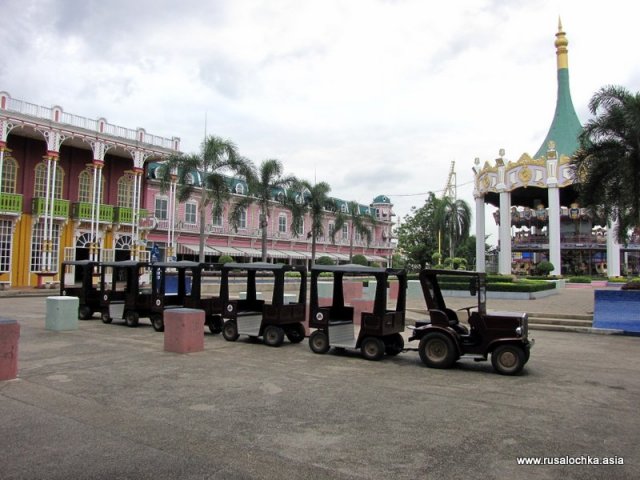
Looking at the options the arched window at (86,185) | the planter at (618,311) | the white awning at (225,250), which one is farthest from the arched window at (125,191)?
the planter at (618,311)

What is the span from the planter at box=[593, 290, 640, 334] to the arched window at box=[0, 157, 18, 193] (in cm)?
3105

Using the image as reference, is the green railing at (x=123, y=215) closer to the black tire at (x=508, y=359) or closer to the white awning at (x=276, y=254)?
the white awning at (x=276, y=254)

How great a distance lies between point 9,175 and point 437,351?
29987 mm

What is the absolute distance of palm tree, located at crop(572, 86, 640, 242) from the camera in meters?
16.5

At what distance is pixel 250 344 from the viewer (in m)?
12.2

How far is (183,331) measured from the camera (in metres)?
10.5

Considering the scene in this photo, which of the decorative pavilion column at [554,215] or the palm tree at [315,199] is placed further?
the decorative pavilion column at [554,215]

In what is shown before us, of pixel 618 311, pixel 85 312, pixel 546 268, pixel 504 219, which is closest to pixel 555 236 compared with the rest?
pixel 546 268

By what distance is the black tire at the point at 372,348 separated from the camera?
33.9 feet

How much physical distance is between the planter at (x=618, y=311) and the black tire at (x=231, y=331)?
1134 cm

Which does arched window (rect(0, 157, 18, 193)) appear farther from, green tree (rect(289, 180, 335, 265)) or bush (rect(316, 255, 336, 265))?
bush (rect(316, 255, 336, 265))

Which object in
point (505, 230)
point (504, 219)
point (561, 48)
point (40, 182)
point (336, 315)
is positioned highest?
point (561, 48)

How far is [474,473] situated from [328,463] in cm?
131

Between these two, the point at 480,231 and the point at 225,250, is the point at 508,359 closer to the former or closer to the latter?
the point at 225,250
